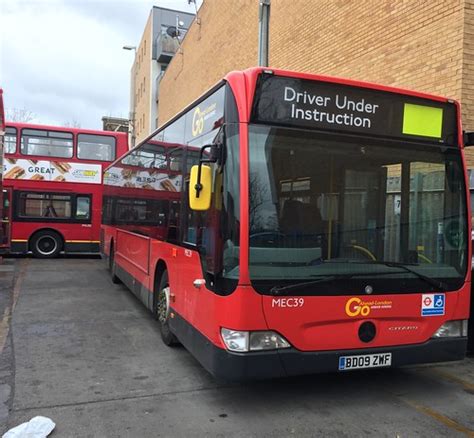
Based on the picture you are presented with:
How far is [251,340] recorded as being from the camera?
383 centimetres

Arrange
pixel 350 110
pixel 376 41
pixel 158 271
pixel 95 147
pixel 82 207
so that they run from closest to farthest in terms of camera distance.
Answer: pixel 350 110, pixel 158 271, pixel 376 41, pixel 82 207, pixel 95 147

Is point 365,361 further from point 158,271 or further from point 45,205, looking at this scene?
point 45,205

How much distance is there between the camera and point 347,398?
14.9 feet

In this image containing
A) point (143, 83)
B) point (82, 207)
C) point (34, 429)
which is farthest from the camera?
point (143, 83)

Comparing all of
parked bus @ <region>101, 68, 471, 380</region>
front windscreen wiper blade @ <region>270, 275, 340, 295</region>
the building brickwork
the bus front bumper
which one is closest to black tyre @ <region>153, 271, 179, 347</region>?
parked bus @ <region>101, 68, 471, 380</region>

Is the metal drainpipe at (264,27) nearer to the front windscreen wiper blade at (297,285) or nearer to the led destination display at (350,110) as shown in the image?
the led destination display at (350,110)

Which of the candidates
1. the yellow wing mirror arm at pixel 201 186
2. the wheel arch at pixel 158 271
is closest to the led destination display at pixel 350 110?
the yellow wing mirror arm at pixel 201 186

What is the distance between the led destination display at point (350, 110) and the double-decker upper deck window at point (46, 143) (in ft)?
44.8

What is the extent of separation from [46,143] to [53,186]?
4.70 ft

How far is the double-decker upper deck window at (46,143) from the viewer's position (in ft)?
52.1

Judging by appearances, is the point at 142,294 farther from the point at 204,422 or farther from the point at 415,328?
the point at 415,328

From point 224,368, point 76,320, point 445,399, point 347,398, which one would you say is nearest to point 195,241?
point 224,368

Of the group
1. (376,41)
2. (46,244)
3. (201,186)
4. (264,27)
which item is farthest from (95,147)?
(201,186)

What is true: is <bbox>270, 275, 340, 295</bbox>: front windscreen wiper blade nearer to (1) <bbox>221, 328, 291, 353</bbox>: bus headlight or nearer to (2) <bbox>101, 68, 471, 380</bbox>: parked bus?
(2) <bbox>101, 68, 471, 380</bbox>: parked bus
